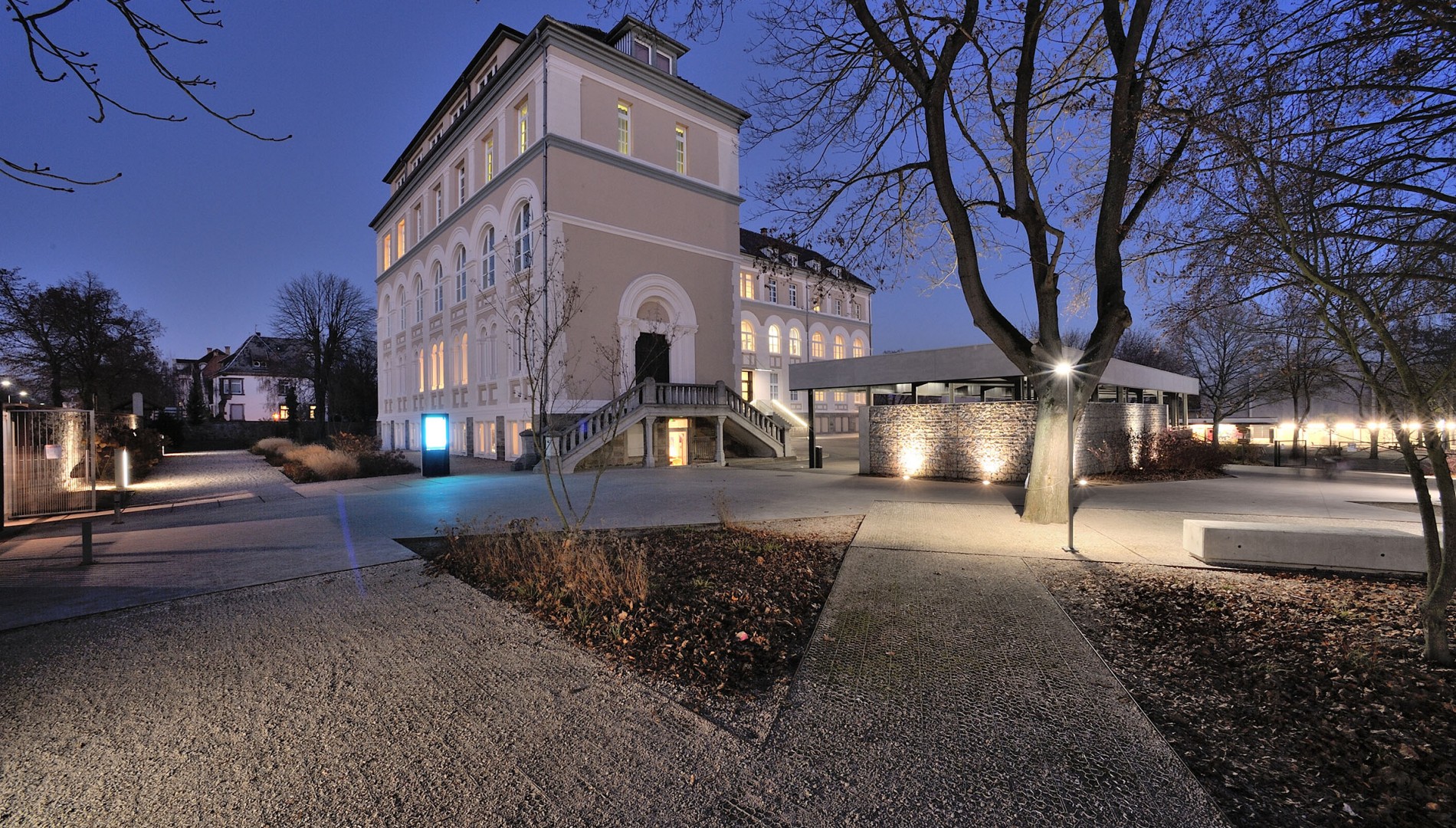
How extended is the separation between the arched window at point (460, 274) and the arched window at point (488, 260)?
9.46 ft

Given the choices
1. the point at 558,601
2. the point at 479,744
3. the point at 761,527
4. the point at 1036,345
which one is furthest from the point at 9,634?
the point at 1036,345

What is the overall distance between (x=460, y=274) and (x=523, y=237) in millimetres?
7973

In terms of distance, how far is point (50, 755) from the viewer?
3219 mm

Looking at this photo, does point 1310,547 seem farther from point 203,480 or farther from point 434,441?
point 203,480

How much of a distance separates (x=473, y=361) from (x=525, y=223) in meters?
7.50

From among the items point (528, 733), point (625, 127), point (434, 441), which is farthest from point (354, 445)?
point (528, 733)

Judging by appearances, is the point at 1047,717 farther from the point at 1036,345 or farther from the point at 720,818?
the point at 1036,345

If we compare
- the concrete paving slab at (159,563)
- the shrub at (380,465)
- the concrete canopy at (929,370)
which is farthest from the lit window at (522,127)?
the concrete paving slab at (159,563)

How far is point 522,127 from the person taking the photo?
25719 millimetres

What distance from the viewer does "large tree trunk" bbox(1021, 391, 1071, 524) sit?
9727 millimetres

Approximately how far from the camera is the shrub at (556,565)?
5.68 metres

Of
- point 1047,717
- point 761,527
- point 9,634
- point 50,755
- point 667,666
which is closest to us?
point 50,755

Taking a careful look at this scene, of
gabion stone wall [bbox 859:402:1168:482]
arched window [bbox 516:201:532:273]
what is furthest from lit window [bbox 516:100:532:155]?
gabion stone wall [bbox 859:402:1168:482]

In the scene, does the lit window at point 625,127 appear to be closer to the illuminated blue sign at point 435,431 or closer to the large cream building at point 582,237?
the large cream building at point 582,237
